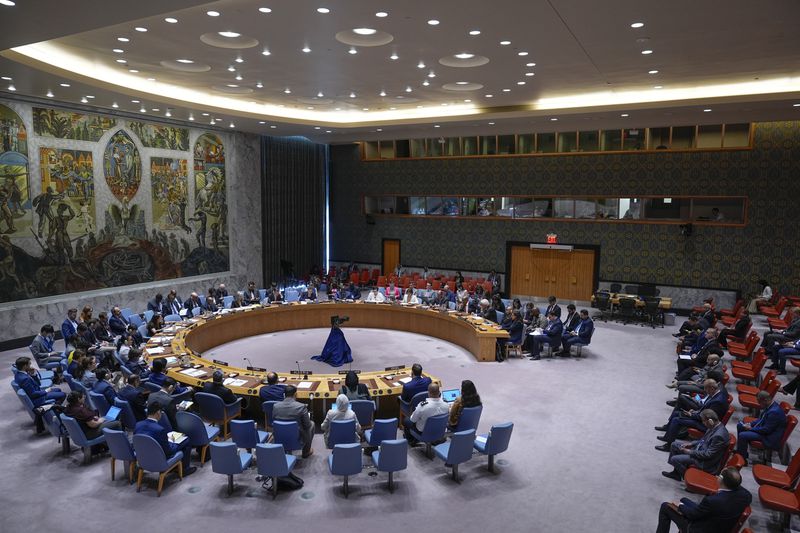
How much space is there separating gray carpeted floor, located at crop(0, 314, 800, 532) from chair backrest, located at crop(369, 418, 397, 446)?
0.49 m

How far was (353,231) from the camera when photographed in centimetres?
2466

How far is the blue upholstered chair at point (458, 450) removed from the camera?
7.01m

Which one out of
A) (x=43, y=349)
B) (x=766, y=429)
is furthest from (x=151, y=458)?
(x=766, y=429)

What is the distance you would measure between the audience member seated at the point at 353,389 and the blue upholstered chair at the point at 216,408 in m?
1.75

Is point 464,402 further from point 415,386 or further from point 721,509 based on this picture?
point 721,509

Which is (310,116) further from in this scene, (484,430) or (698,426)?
(698,426)

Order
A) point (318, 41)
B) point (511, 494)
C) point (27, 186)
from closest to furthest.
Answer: point (511, 494) → point (318, 41) → point (27, 186)

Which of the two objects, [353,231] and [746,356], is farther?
[353,231]

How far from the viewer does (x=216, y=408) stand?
818cm

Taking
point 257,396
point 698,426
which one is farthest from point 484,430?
point 257,396

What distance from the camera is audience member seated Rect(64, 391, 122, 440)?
291 inches

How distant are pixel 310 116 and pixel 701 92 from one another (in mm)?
11871

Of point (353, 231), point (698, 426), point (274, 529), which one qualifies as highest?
point (353, 231)

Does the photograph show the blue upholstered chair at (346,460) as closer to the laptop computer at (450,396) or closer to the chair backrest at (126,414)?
the laptop computer at (450,396)
